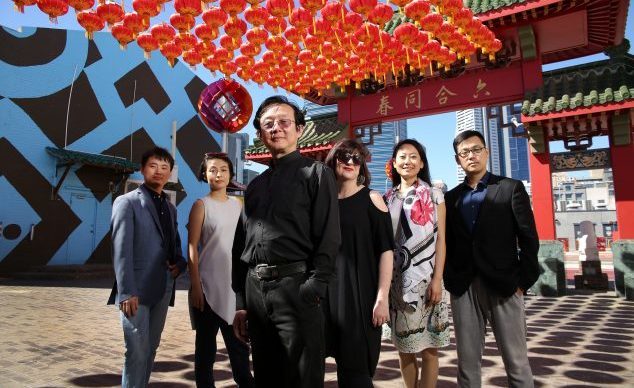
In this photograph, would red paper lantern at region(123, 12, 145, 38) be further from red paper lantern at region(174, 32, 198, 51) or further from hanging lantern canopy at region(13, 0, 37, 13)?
hanging lantern canopy at region(13, 0, 37, 13)

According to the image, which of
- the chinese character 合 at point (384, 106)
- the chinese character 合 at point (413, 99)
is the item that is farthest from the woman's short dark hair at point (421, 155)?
the chinese character 合 at point (384, 106)

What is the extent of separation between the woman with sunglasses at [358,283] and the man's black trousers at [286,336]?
40 cm

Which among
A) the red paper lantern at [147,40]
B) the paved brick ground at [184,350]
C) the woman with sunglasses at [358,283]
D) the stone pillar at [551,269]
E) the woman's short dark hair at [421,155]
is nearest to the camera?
the woman with sunglasses at [358,283]

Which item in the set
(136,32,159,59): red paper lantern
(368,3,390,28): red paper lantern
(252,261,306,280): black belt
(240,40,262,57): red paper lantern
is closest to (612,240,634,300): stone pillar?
(368,3,390,28): red paper lantern

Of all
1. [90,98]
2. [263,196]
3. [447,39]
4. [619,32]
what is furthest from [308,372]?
[90,98]

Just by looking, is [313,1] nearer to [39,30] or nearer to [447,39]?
[447,39]

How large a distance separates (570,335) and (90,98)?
15784 mm

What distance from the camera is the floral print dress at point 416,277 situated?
8.38 ft

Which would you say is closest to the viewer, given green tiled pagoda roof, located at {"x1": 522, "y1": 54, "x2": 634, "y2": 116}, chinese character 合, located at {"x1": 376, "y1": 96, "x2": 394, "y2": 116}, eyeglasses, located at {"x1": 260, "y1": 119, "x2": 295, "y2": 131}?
eyeglasses, located at {"x1": 260, "y1": 119, "x2": 295, "y2": 131}

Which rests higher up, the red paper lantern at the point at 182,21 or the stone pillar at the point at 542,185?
the red paper lantern at the point at 182,21

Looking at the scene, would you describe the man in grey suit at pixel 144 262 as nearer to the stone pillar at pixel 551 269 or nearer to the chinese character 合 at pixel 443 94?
the chinese character 合 at pixel 443 94

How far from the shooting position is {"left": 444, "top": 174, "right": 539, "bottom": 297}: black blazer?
94.4 inches

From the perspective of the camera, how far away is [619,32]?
759cm

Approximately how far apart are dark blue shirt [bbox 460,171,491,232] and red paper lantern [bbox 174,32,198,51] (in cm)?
571
